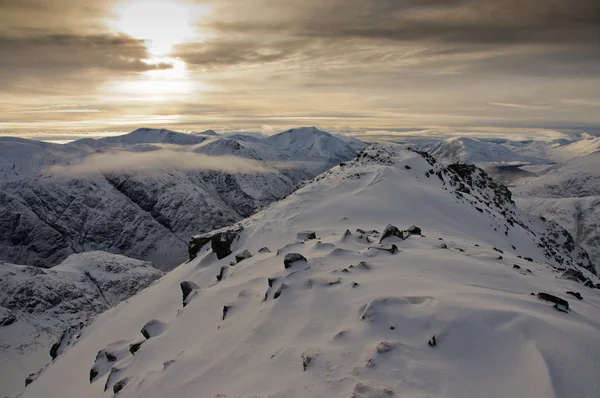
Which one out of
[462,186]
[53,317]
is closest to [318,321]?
[462,186]

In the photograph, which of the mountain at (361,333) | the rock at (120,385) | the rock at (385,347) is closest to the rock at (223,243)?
the mountain at (361,333)

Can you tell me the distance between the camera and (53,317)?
103 m

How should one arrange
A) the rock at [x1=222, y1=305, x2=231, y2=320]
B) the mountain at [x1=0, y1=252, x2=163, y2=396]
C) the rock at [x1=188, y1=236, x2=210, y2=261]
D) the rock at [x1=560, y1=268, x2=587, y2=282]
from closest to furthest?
the rock at [x1=222, y1=305, x2=231, y2=320]
the rock at [x1=560, y1=268, x2=587, y2=282]
the rock at [x1=188, y1=236, x2=210, y2=261]
the mountain at [x1=0, y1=252, x2=163, y2=396]

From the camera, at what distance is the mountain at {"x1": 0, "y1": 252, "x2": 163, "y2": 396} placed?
8544 cm

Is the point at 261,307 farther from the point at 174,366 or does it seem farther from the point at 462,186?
the point at 462,186

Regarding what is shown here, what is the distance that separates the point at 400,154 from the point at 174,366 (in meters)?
44.7

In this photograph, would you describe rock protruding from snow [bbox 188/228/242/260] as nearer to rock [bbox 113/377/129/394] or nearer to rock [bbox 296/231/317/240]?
rock [bbox 296/231/317/240]

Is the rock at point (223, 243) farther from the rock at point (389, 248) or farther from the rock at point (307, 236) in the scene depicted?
the rock at point (389, 248)

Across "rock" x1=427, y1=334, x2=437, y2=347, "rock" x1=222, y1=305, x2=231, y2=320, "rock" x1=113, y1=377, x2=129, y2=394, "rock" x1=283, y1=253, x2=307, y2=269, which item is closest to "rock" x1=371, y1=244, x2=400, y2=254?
"rock" x1=283, y1=253, x2=307, y2=269

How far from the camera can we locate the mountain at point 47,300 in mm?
85438

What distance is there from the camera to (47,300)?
4131 inches

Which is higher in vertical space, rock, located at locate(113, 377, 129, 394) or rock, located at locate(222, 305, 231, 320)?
rock, located at locate(222, 305, 231, 320)

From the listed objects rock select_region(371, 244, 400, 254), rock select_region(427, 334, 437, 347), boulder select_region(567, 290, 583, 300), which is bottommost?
boulder select_region(567, 290, 583, 300)

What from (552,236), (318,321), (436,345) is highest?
(436,345)
